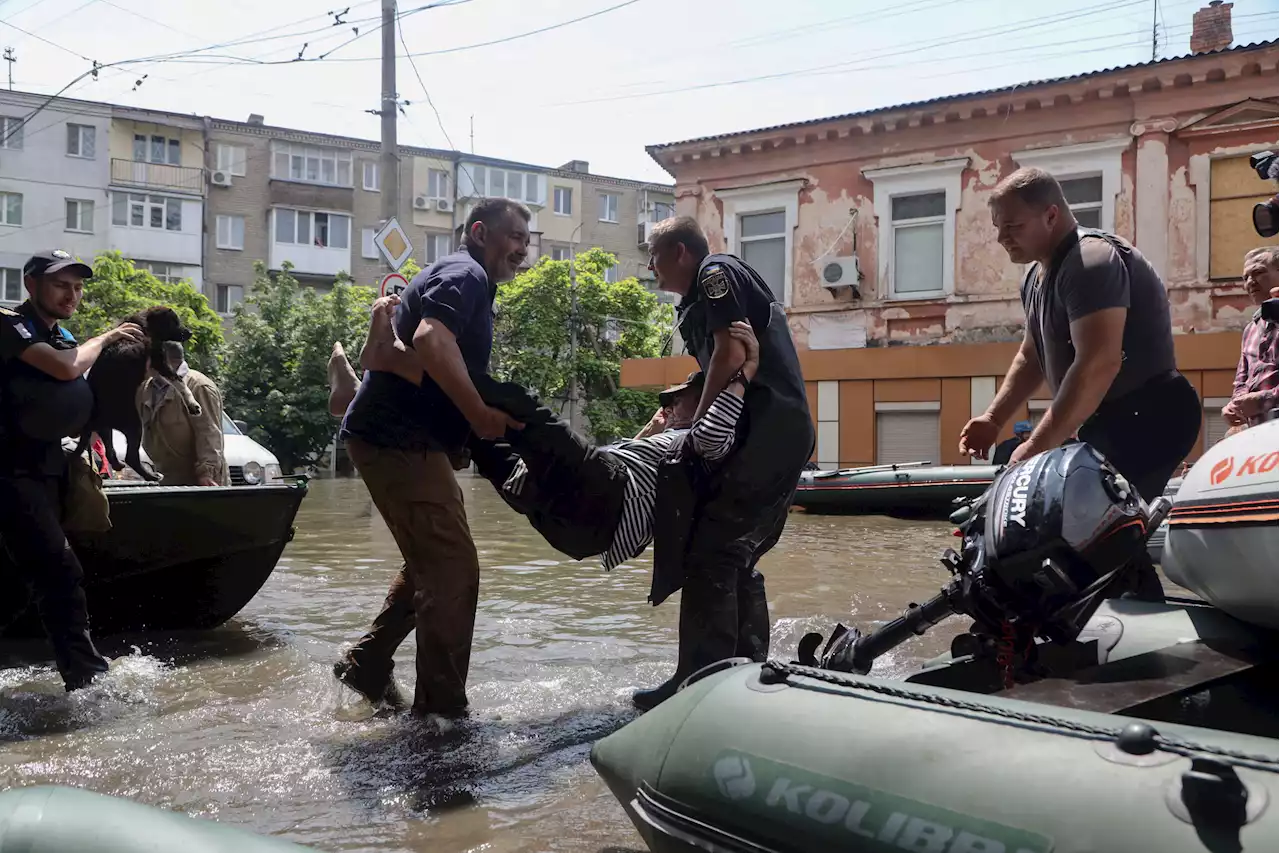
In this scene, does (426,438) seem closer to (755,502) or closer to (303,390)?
(755,502)

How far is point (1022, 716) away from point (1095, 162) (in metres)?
18.8

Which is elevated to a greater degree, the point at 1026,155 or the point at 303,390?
the point at 1026,155

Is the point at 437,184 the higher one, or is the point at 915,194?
the point at 437,184

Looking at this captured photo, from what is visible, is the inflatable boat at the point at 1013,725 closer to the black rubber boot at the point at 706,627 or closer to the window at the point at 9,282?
the black rubber boot at the point at 706,627

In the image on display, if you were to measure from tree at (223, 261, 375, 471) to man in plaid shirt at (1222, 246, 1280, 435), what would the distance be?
2865 centimetres

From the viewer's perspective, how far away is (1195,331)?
714 inches

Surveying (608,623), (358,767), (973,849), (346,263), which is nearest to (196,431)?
(608,623)

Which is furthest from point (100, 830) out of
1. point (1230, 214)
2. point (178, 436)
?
point (1230, 214)

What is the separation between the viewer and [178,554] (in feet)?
18.6

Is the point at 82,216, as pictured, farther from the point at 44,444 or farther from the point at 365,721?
the point at 365,721

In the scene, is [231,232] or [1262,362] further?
[231,232]

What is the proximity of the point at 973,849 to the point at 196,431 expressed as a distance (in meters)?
5.95

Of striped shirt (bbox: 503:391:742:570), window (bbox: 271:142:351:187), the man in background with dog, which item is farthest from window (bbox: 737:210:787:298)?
window (bbox: 271:142:351:187)

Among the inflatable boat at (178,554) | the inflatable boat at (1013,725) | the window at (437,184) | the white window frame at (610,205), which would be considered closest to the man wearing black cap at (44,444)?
the inflatable boat at (178,554)
